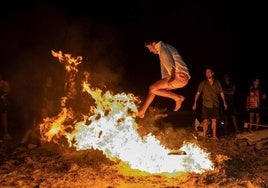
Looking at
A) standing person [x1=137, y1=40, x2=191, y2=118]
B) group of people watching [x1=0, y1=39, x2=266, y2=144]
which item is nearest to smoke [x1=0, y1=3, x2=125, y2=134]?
group of people watching [x1=0, y1=39, x2=266, y2=144]

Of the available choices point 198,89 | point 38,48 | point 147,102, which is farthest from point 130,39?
point 147,102

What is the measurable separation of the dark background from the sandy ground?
6.01m

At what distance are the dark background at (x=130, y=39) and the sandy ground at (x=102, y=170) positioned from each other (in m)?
6.01

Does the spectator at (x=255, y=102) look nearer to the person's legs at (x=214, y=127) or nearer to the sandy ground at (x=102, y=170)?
the person's legs at (x=214, y=127)

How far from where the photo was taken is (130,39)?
22.8 metres

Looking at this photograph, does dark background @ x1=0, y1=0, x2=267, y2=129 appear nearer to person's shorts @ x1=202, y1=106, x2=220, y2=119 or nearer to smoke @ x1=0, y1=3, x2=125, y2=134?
smoke @ x1=0, y1=3, x2=125, y2=134

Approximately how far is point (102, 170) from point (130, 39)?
16.0 m

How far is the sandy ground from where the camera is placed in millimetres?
6694

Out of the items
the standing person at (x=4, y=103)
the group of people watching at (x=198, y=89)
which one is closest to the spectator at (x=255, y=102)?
the group of people watching at (x=198, y=89)

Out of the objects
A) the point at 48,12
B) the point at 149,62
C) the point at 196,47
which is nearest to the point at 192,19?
the point at 196,47

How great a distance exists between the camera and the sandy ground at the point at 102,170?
264 inches

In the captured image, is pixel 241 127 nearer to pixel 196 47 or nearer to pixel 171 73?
pixel 171 73

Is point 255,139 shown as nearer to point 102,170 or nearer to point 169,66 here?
point 169,66

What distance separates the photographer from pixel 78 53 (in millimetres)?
16094
